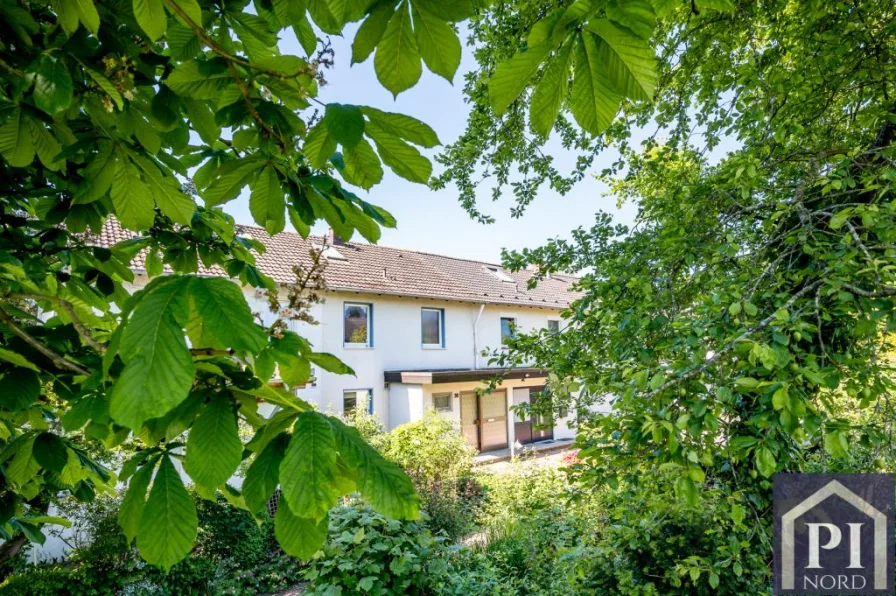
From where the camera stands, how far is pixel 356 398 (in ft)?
41.6

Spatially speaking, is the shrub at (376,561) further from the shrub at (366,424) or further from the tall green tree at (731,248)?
the shrub at (366,424)

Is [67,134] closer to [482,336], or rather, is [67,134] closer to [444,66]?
[444,66]

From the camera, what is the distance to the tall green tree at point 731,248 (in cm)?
200

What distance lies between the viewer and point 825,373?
1860mm

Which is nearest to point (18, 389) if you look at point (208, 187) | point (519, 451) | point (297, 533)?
point (208, 187)

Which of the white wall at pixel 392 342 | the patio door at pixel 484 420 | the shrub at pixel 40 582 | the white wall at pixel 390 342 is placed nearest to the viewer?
the shrub at pixel 40 582

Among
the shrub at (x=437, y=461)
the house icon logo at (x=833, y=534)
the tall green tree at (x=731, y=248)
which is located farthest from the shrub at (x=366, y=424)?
the house icon logo at (x=833, y=534)

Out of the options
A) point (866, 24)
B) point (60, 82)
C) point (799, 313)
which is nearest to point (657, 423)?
point (799, 313)

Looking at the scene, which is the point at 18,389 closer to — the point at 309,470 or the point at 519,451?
the point at 309,470

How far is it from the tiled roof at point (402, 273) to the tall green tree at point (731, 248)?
6036 millimetres

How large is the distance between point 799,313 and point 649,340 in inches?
38.4

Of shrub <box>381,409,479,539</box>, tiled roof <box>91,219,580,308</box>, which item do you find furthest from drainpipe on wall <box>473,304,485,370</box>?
shrub <box>381,409,479,539</box>

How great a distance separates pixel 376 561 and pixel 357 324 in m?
9.69

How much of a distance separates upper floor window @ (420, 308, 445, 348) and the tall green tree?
388 inches
